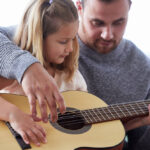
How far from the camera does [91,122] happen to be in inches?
33.5

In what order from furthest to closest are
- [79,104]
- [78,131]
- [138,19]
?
[138,19], [79,104], [78,131]

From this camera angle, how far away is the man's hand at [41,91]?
654mm

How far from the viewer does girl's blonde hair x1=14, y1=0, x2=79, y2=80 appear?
3.14ft

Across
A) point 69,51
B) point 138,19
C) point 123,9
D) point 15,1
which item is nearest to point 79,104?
point 69,51

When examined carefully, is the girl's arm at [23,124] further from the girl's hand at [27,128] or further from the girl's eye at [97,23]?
the girl's eye at [97,23]

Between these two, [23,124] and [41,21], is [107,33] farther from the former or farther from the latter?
[23,124]

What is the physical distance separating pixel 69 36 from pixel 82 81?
0.23m

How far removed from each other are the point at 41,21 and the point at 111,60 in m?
0.41

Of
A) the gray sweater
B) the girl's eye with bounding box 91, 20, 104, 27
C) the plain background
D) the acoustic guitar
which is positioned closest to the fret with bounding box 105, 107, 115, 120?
the acoustic guitar

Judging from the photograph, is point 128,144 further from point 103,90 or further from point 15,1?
point 15,1

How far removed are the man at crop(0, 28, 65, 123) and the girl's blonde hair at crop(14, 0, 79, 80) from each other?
0.19m

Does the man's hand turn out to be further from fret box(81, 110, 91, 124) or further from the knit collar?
the knit collar

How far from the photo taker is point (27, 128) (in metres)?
0.72

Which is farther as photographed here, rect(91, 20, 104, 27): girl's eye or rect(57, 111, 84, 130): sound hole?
rect(91, 20, 104, 27): girl's eye
